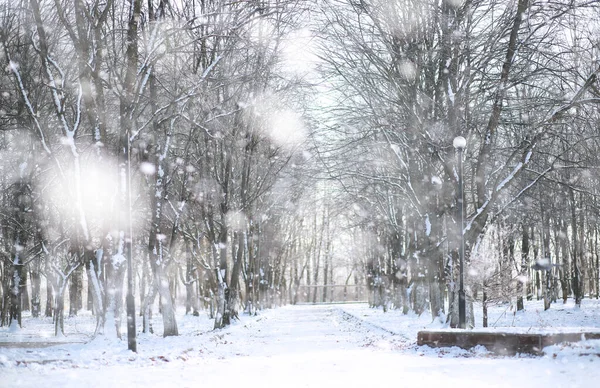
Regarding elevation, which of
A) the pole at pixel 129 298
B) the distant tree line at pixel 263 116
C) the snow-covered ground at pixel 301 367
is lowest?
the snow-covered ground at pixel 301 367

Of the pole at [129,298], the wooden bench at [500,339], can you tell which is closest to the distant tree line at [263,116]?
the pole at [129,298]

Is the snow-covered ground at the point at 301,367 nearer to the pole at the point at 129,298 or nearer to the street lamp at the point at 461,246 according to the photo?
the pole at the point at 129,298


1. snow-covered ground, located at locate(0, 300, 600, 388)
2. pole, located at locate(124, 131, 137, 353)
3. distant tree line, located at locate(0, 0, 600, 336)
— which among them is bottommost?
snow-covered ground, located at locate(0, 300, 600, 388)

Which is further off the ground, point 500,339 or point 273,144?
point 273,144

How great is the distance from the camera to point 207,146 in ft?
87.5

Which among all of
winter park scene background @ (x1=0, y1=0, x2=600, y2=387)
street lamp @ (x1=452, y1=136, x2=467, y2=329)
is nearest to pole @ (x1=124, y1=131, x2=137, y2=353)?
winter park scene background @ (x1=0, y1=0, x2=600, y2=387)

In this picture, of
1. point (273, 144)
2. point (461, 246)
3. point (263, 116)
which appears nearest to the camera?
point (461, 246)

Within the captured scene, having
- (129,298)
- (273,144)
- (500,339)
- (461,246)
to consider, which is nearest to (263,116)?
(273,144)

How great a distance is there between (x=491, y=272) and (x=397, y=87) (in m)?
9.71

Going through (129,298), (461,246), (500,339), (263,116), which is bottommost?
(500,339)

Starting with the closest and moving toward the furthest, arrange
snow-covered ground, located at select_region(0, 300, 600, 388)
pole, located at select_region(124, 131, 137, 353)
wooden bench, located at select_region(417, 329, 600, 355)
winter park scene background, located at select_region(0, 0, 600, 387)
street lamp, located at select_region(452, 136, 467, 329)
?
snow-covered ground, located at select_region(0, 300, 600, 388), wooden bench, located at select_region(417, 329, 600, 355), winter park scene background, located at select_region(0, 0, 600, 387), pole, located at select_region(124, 131, 137, 353), street lamp, located at select_region(452, 136, 467, 329)

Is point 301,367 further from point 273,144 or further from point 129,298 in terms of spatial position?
point 273,144

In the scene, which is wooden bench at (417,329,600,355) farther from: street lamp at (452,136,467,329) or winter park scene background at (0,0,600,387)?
street lamp at (452,136,467,329)

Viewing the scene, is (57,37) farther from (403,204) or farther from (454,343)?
(403,204)
